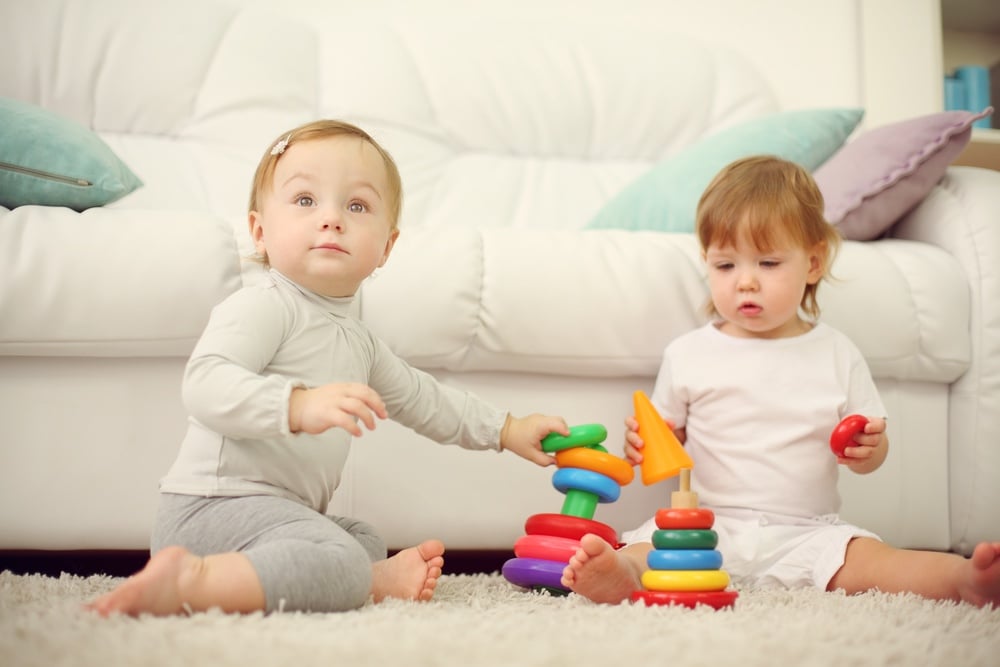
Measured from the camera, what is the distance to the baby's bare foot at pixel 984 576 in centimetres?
91

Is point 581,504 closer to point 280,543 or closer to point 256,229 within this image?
point 280,543

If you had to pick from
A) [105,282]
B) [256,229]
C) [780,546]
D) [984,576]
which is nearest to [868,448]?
[780,546]

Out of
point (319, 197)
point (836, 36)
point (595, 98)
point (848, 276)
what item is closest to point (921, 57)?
point (836, 36)

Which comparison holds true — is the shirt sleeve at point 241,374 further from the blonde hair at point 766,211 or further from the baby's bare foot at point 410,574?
the blonde hair at point 766,211

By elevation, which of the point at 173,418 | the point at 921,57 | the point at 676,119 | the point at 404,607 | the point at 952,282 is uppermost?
the point at 921,57

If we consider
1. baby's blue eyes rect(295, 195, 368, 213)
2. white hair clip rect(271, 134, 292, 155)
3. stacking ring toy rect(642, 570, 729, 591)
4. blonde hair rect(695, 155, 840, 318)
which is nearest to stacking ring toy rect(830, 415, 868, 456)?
blonde hair rect(695, 155, 840, 318)

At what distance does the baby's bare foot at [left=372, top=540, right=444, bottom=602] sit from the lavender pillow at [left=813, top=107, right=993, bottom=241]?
0.90m

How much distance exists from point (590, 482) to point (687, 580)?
17 cm

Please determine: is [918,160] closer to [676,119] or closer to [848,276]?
[848,276]

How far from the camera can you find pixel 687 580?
91cm

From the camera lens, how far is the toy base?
35.7 inches

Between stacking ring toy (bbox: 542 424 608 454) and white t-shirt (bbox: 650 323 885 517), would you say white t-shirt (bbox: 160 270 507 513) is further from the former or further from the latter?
white t-shirt (bbox: 650 323 885 517)

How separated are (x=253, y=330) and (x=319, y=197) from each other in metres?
0.19

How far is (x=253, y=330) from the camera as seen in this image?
97 cm
